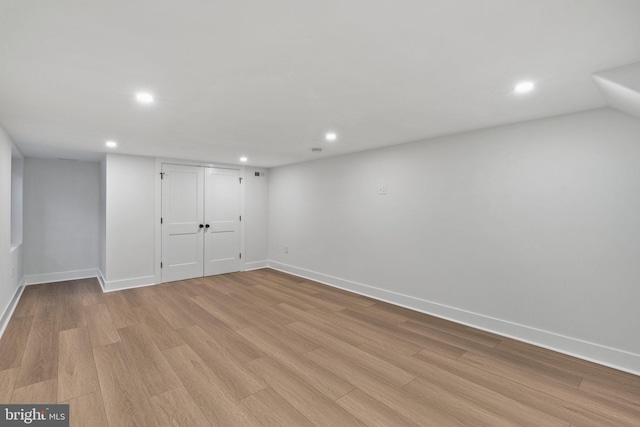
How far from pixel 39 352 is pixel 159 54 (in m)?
2.93

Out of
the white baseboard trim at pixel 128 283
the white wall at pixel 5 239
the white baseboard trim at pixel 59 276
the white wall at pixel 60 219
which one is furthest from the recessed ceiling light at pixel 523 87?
the white baseboard trim at pixel 59 276

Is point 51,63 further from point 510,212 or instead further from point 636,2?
point 510,212

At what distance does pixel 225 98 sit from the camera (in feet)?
7.59

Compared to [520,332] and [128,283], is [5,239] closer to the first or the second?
[128,283]

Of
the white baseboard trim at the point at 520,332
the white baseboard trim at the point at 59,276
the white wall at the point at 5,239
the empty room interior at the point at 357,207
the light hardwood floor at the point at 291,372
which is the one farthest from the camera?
the white baseboard trim at the point at 59,276

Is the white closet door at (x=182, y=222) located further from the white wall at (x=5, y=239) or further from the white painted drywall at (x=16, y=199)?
the white painted drywall at (x=16, y=199)

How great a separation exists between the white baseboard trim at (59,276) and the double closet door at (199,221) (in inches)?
68.7

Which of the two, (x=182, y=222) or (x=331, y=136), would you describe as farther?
(x=182, y=222)

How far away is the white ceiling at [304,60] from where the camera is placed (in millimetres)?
1289

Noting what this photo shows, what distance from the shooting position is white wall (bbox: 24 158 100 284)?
5.00 meters

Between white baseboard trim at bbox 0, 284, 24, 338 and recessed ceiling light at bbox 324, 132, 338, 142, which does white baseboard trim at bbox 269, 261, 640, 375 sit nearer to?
recessed ceiling light at bbox 324, 132, 338, 142

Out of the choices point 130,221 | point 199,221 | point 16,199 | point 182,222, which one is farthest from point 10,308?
point 199,221

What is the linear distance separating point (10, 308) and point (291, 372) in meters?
3.85

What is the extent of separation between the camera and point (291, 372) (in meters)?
2.35
